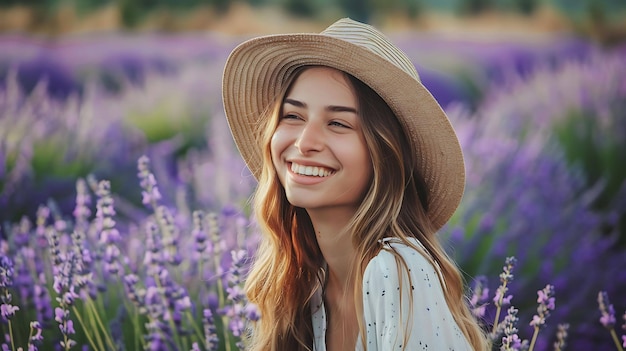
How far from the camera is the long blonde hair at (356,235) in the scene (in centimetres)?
237

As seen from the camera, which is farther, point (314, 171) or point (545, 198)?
point (545, 198)

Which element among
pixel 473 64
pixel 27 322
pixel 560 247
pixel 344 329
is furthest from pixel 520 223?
pixel 27 322

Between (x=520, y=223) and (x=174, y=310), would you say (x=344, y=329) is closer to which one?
(x=174, y=310)

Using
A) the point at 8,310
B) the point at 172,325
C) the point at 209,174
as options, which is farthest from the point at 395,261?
the point at 209,174

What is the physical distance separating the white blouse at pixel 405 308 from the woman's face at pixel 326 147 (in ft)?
0.59

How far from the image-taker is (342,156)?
92.2 inches

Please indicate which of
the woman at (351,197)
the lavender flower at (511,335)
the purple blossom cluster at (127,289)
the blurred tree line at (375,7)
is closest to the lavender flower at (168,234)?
the purple blossom cluster at (127,289)

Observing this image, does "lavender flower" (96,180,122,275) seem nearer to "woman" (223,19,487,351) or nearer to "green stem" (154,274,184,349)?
"green stem" (154,274,184,349)

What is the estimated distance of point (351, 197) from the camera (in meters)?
2.40

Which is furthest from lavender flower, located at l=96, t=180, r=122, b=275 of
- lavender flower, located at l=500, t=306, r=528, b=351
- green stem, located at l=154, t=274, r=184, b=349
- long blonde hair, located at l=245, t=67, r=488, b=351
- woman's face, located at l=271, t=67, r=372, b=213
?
lavender flower, located at l=500, t=306, r=528, b=351

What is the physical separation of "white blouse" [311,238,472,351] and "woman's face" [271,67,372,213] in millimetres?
180

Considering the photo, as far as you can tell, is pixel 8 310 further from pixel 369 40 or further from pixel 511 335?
pixel 511 335

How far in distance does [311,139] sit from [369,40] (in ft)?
0.92

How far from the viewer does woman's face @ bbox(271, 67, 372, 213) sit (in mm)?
2344
